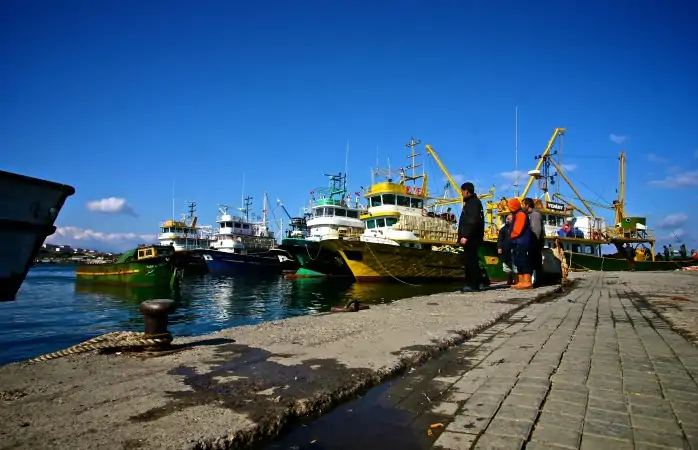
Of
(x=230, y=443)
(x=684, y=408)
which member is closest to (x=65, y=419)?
(x=230, y=443)

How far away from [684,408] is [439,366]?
1.62 meters

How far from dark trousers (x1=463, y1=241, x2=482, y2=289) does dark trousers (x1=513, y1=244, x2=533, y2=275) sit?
3.47 ft

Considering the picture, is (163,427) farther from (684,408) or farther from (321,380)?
(684,408)

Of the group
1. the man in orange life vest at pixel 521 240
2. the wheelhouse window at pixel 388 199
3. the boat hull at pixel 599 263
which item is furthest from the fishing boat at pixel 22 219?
the boat hull at pixel 599 263

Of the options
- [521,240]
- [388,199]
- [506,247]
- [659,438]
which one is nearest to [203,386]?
[659,438]

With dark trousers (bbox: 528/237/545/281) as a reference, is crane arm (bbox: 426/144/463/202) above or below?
above

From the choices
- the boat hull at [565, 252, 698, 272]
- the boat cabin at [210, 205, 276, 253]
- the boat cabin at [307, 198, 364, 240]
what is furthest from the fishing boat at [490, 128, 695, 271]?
the boat cabin at [210, 205, 276, 253]

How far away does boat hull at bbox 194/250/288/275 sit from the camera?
40.3 meters

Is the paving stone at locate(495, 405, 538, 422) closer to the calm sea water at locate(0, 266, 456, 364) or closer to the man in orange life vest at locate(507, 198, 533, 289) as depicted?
the man in orange life vest at locate(507, 198, 533, 289)

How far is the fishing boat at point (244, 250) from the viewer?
40.5 metres

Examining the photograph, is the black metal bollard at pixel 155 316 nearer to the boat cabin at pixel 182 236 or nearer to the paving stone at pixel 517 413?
the paving stone at pixel 517 413

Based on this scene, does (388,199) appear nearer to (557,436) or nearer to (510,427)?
(510,427)

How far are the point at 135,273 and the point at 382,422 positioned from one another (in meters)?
24.7

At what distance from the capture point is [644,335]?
454 centimetres
